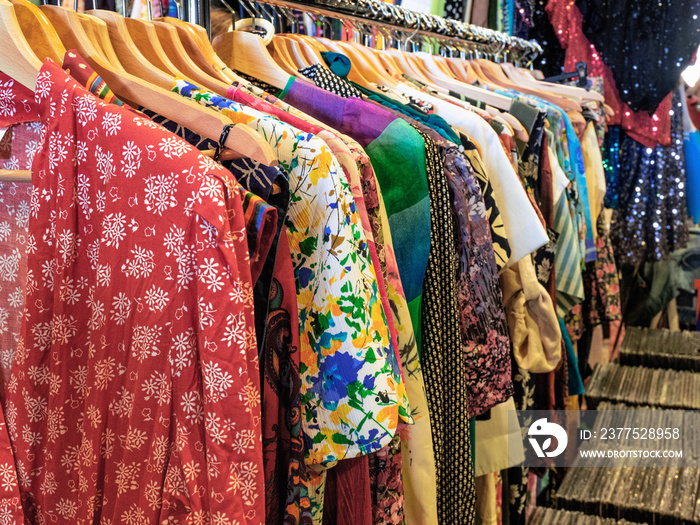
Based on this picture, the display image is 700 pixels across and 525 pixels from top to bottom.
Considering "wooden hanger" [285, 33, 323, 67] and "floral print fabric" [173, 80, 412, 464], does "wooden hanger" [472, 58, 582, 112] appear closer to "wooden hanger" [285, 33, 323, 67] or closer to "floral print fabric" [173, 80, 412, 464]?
"wooden hanger" [285, 33, 323, 67]

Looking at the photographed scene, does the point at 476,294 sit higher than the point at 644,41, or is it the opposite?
the point at 644,41

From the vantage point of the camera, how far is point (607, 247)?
5.94ft

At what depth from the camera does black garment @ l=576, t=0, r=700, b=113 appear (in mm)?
2213

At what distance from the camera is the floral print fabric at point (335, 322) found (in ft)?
2.15

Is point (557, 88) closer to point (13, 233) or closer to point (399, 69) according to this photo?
point (399, 69)

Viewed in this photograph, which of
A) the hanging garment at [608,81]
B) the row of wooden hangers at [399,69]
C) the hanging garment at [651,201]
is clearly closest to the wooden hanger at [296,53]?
the row of wooden hangers at [399,69]

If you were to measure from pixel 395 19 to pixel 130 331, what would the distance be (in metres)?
1.03

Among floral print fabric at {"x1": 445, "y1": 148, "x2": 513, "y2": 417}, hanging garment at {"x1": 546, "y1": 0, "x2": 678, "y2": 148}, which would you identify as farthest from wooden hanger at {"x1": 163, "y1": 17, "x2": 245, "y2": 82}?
hanging garment at {"x1": 546, "y1": 0, "x2": 678, "y2": 148}

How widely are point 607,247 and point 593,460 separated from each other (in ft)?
2.00

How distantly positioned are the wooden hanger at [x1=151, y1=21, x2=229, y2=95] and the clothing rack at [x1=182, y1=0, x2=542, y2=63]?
13 centimetres

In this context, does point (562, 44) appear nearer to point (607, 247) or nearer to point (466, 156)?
point (607, 247)

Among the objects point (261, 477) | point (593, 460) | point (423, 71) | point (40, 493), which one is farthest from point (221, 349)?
point (593, 460)

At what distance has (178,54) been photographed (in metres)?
0.86

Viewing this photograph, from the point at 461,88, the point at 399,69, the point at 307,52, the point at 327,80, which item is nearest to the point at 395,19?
the point at 399,69
